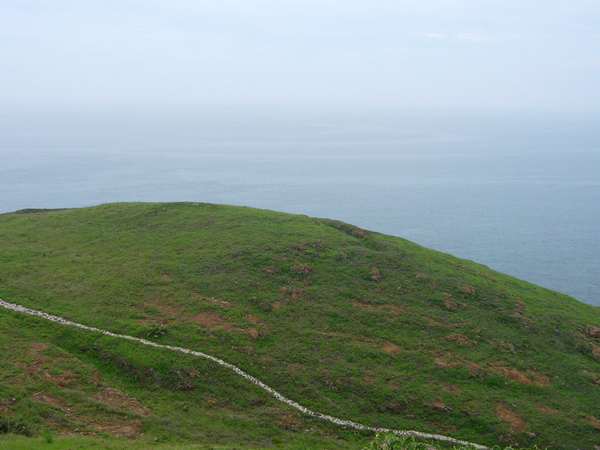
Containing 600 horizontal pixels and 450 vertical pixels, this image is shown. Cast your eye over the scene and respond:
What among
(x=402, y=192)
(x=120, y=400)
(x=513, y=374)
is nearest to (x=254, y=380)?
(x=120, y=400)

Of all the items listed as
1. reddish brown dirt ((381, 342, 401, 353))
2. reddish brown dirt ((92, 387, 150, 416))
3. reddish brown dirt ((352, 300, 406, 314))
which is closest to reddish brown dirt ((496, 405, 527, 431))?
reddish brown dirt ((381, 342, 401, 353))

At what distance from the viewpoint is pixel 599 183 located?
495 feet

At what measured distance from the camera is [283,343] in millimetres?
29875

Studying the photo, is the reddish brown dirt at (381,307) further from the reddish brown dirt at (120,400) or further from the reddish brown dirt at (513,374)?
the reddish brown dirt at (120,400)

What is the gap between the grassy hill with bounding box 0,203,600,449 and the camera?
2377cm

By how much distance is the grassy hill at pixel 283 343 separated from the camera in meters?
23.8

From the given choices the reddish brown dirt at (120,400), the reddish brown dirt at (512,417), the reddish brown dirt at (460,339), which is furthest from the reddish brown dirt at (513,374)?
the reddish brown dirt at (120,400)

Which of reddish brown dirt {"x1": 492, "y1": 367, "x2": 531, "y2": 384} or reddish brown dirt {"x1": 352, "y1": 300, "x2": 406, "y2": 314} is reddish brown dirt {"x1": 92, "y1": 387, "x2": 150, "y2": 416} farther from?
reddish brown dirt {"x1": 492, "y1": 367, "x2": 531, "y2": 384}

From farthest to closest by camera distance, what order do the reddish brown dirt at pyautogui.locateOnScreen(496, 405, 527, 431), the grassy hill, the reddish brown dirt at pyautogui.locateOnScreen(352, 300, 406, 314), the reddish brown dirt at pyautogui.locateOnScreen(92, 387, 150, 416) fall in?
the reddish brown dirt at pyautogui.locateOnScreen(352, 300, 406, 314)
the reddish brown dirt at pyautogui.locateOnScreen(496, 405, 527, 431)
the grassy hill
the reddish brown dirt at pyautogui.locateOnScreen(92, 387, 150, 416)

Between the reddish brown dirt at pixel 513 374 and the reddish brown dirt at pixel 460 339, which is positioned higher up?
the reddish brown dirt at pixel 460 339

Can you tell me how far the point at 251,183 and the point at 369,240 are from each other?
10322 cm

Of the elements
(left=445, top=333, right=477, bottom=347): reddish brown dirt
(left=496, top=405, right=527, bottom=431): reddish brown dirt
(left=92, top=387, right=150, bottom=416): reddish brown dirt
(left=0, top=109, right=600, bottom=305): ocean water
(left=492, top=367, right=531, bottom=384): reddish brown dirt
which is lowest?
(left=92, top=387, right=150, bottom=416): reddish brown dirt

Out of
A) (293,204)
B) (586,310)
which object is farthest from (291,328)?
(293,204)

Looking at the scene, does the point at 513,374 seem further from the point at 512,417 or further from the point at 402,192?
the point at 402,192
